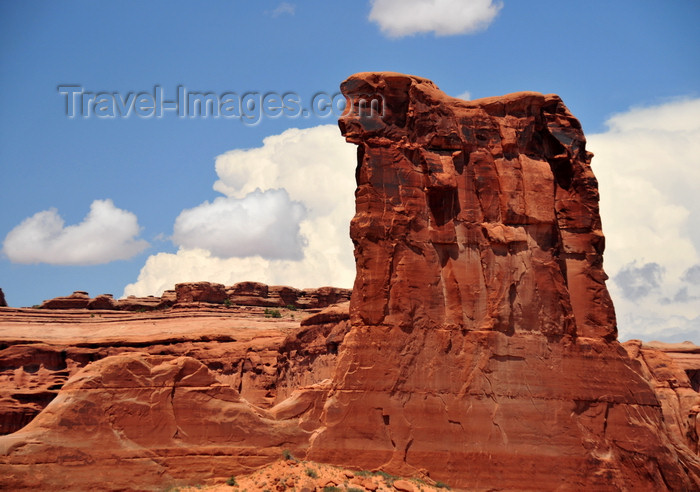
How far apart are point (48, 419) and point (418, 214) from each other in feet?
37.1

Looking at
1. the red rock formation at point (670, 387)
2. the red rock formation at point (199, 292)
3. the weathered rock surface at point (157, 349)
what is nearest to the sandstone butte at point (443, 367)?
the weathered rock surface at point (157, 349)

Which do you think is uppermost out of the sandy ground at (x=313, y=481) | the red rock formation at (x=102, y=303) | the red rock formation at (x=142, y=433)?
the red rock formation at (x=102, y=303)

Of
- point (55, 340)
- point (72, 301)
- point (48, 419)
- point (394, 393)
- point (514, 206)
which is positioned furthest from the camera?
point (72, 301)

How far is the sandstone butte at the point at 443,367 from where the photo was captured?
80.4 ft

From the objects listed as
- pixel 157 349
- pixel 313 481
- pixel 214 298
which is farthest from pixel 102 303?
pixel 313 481

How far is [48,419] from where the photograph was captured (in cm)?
2375

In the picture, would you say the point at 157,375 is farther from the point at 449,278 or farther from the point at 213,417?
the point at 449,278

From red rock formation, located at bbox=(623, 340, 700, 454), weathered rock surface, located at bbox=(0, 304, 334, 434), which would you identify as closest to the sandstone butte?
weathered rock surface, located at bbox=(0, 304, 334, 434)

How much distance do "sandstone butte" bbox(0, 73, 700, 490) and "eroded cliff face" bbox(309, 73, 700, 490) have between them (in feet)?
0.15

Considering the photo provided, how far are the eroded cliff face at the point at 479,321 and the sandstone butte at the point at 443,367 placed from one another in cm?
5

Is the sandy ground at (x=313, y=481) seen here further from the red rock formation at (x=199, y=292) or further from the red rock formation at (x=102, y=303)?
the red rock formation at (x=102, y=303)

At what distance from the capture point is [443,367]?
26984 mm

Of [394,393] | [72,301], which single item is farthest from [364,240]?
[72,301]

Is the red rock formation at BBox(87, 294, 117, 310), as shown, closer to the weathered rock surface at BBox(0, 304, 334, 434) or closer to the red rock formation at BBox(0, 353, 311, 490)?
the weathered rock surface at BBox(0, 304, 334, 434)
